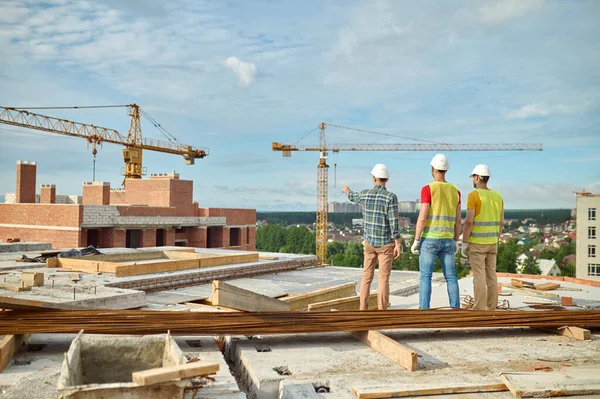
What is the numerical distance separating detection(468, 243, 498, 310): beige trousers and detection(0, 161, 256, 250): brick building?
3169 centimetres

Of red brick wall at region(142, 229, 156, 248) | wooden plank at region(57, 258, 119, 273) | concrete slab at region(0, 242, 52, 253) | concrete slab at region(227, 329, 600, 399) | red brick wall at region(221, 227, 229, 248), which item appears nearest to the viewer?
concrete slab at region(227, 329, 600, 399)

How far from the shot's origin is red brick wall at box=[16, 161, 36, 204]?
4253 cm

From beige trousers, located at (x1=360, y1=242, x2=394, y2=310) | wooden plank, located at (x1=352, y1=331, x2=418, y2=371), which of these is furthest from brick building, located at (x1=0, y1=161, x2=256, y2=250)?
wooden plank, located at (x1=352, y1=331, x2=418, y2=371)

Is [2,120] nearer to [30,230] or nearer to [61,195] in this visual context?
[61,195]

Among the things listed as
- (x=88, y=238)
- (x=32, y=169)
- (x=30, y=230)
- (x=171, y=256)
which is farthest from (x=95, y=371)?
(x=32, y=169)

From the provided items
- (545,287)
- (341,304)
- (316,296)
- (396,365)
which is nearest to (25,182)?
(316,296)

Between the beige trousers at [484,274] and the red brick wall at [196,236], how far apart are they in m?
40.4

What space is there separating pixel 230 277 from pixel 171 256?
12.1ft

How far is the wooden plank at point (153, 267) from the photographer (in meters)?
10.9

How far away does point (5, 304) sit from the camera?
4.21m

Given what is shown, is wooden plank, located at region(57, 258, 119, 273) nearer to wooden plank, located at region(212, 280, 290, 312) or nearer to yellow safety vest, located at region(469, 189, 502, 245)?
wooden plank, located at region(212, 280, 290, 312)

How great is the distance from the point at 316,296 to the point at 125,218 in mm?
29918

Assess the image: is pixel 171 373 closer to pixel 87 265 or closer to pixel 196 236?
pixel 87 265

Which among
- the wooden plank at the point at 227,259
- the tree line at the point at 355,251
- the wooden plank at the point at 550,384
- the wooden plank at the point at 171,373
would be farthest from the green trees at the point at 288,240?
the wooden plank at the point at 171,373
